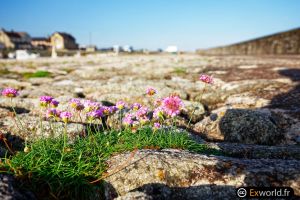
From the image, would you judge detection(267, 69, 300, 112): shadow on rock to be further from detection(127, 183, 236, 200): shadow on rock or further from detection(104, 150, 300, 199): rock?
detection(127, 183, 236, 200): shadow on rock

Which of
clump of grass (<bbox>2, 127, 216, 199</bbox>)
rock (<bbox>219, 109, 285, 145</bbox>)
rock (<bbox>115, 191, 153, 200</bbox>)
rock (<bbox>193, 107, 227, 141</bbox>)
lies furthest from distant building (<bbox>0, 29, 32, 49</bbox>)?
rock (<bbox>115, 191, 153, 200</bbox>)

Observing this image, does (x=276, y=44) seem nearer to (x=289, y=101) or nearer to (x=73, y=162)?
(x=289, y=101)

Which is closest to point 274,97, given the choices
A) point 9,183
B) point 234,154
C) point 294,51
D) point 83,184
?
point 234,154

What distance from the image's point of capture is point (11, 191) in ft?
7.36

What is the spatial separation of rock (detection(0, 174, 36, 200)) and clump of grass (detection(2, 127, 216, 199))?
185 millimetres

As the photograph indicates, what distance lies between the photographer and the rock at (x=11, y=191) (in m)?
2.19

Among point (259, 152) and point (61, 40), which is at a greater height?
point (61, 40)

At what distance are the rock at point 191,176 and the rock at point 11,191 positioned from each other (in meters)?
0.66

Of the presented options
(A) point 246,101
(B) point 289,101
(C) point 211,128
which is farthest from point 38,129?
(B) point 289,101

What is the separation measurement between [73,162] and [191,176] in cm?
113

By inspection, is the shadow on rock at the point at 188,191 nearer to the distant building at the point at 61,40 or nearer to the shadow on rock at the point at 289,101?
the shadow on rock at the point at 289,101

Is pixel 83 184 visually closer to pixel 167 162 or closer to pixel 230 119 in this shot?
pixel 167 162

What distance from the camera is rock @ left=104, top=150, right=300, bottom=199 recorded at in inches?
103

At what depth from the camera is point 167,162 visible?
9.34 ft
